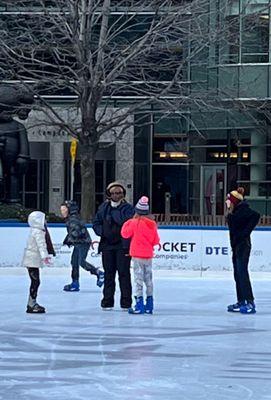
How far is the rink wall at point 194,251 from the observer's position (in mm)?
18516

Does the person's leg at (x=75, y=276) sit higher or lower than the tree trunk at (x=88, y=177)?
lower

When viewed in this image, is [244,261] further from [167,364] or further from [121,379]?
[121,379]

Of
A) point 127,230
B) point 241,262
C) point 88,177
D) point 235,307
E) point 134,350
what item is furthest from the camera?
point 88,177

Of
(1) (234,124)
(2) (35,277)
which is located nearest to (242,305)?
(2) (35,277)

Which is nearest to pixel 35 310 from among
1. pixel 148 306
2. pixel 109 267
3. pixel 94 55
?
pixel 109 267

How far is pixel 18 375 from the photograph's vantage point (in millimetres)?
8023

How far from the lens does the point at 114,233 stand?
12273mm

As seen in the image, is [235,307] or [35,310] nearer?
[35,310]

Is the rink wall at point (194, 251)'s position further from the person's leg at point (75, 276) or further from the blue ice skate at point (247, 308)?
the blue ice skate at point (247, 308)

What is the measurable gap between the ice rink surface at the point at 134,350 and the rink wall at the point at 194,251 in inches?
147

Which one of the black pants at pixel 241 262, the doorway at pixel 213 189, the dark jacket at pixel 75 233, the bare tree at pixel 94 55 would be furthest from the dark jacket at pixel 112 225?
the doorway at pixel 213 189

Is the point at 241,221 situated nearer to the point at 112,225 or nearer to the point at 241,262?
the point at 241,262

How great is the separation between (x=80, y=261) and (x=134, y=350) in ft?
19.7

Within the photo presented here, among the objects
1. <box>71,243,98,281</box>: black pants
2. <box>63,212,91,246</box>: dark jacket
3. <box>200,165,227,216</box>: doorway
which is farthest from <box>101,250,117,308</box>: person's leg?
<box>200,165,227,216</box>: doorway
